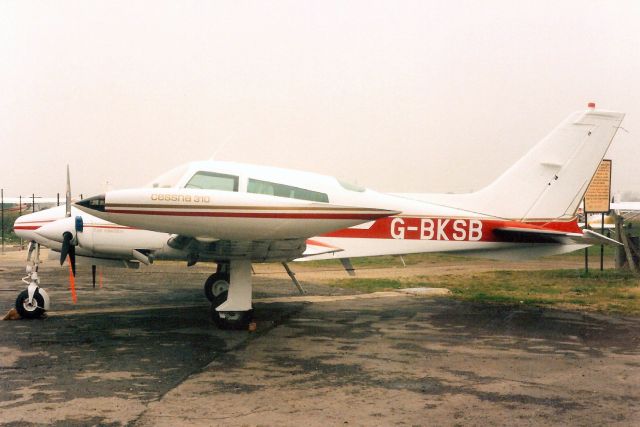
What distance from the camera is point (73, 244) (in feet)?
35.1

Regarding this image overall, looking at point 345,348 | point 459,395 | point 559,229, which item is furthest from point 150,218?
point 559,229

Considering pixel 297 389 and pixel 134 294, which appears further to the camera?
pixel 134 294

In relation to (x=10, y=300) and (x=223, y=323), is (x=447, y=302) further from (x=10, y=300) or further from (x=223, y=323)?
(x=10, y=300)

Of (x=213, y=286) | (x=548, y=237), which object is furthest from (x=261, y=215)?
(x=548, y=237)

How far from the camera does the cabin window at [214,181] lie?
9.77 m

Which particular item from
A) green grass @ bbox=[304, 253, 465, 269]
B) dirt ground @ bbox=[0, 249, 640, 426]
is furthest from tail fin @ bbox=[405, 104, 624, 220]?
green grass @ bbox=[304, 253, 465, 269]

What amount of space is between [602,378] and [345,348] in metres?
3.28

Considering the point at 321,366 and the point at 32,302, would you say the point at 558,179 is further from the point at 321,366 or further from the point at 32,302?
the point at 32,302

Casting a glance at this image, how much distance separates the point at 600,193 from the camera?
18047mm

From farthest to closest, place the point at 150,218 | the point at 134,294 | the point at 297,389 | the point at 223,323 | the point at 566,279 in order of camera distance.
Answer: the point at 566,279
the point at 134,294
the point at 223,323
the point at 150,218
the point at 297,389

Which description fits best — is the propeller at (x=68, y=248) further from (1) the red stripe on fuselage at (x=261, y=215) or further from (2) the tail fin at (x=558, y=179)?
(2) the tail fin at (x=558, y=179)

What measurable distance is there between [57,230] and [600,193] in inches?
590

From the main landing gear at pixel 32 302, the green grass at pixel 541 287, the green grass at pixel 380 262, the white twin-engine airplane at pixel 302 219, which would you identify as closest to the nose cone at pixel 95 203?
the white twin-engine airplane at pixel 302 219

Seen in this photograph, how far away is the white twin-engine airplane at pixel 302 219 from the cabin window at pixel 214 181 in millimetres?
16
